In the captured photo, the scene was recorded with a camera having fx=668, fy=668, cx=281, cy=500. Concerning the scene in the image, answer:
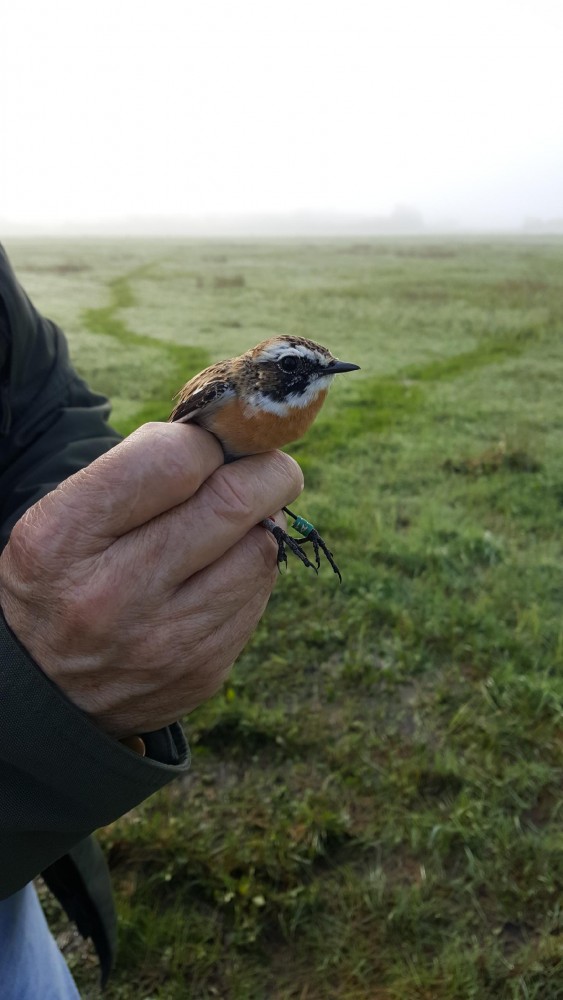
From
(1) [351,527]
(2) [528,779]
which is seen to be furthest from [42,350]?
(1) [351,527]

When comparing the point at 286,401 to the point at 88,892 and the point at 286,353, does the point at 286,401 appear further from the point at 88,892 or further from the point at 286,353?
A: the point at 88,892

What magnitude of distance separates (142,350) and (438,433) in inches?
324

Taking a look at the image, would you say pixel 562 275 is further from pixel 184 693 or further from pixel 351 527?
pixel 184 693

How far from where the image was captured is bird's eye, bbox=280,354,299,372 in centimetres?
254

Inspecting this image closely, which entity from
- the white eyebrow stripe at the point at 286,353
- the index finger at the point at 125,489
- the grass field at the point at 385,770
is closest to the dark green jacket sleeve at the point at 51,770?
the index finger at the point at 125,489

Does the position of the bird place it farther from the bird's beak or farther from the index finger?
the index finger

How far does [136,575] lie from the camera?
1.81 m

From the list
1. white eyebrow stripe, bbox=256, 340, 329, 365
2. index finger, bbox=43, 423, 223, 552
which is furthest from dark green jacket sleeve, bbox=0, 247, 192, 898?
white eyebrow stripe, bbox=256, 340, 329, 365

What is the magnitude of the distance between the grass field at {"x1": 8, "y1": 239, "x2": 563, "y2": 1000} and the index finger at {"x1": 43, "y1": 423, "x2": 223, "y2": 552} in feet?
9.30

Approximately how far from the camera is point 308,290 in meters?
25.1

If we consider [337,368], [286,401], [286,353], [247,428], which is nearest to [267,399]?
[286,401]

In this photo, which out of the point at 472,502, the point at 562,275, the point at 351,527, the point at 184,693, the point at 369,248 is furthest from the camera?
the point at 369,248

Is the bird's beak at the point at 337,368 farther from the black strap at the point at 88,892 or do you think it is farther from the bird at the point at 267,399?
the black strap at the point at 88,892

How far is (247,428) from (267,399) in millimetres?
191
